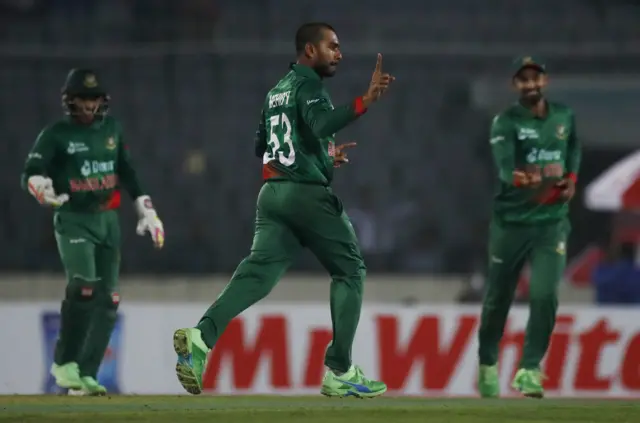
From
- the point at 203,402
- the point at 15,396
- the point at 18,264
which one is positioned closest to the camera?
the point at 203,402

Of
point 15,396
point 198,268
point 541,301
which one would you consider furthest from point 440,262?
point 15,396

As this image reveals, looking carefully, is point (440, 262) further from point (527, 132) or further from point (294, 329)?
point (527, 132)

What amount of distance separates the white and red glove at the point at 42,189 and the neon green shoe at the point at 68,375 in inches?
40.1

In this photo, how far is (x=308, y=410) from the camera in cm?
729

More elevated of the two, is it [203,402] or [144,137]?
[144,137]

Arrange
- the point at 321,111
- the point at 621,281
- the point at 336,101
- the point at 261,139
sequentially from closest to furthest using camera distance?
the point at 321,111
the point at 261,139
the point at 621,281
the point at 336,101

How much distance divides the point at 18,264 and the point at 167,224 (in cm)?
163

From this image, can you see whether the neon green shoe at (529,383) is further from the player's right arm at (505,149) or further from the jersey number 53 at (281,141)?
the jersey number 53 at (281,141)

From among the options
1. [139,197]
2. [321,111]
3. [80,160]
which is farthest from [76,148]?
[321,111]

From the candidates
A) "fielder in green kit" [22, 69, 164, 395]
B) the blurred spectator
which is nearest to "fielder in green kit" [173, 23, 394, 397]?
"fielder in green kit" [22, 69, 164, 395]

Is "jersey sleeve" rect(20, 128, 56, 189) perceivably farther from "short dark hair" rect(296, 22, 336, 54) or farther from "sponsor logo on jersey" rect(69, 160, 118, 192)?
"short dark hair" rect(296, 22, 336, 54)

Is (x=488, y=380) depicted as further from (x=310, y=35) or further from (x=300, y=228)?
(x=310, y=35)

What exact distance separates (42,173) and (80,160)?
0.26 metres

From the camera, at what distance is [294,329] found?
12828 millimetres
